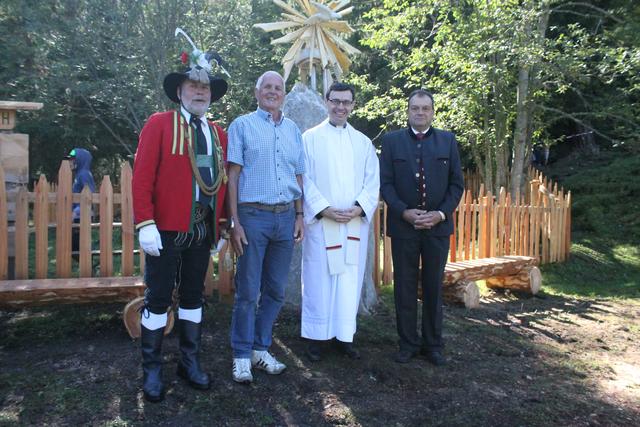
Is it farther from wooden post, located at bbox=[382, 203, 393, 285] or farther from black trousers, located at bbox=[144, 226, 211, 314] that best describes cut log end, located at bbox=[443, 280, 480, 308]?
black trousers, located at bbox=[144, 226, 211, 314]

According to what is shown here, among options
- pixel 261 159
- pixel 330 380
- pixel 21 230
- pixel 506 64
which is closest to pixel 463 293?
pixel 330 380

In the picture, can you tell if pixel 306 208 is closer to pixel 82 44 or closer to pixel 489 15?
pixel 489 15

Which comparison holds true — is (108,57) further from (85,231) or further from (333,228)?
(333,228)

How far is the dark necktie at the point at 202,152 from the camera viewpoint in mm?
3152

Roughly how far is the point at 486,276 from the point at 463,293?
75cm

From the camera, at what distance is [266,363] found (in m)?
3.54

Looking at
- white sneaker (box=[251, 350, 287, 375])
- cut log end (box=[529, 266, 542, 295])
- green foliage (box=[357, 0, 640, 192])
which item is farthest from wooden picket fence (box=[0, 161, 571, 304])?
green foliage (box=[357, 0, 640, 192])

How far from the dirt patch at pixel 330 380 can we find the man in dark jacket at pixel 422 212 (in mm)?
261

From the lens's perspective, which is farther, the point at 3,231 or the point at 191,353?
the point at 3,231

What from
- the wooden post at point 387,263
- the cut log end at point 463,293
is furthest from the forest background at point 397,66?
the cut log end at point 463,293

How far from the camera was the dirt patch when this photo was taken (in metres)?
3.00

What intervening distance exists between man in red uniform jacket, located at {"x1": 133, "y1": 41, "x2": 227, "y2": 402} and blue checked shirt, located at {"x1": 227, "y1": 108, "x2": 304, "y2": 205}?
0.14m

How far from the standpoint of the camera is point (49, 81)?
14.1 m

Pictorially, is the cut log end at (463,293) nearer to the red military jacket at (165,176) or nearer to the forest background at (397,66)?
the red military jacket at (165,176)
